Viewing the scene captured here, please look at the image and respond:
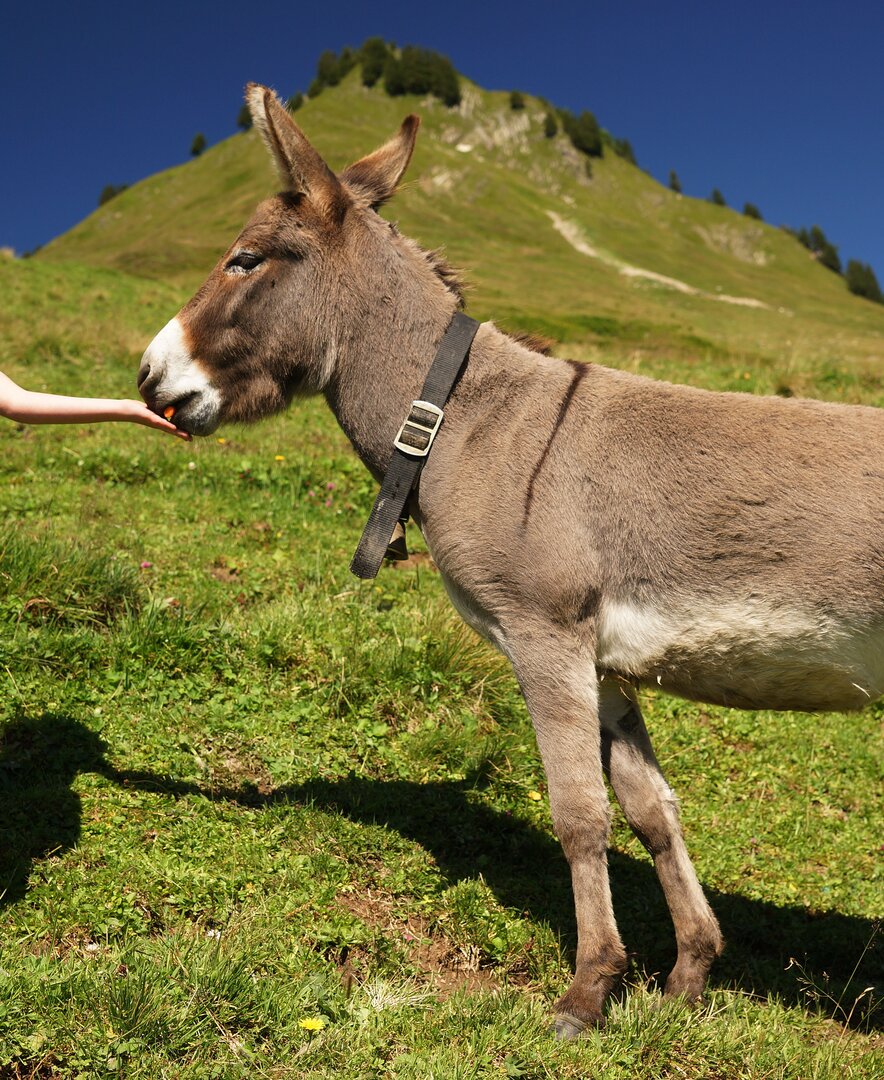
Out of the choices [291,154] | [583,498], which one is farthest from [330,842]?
[291,154]

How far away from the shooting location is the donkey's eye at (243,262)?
361cm

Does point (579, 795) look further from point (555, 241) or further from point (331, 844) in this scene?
point (555, 241)

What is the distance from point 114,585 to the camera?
5105mm

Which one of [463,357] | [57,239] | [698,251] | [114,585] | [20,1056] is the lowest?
[20,1056]

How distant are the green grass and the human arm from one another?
1.62m

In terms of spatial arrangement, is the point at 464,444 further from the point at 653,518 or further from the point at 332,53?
the point at 332,53

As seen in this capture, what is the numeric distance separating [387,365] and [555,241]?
7653cm

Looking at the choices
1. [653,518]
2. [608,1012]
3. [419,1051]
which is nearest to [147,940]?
[419,1051]

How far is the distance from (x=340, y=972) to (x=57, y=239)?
96380 mm

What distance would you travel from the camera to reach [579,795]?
3.19m

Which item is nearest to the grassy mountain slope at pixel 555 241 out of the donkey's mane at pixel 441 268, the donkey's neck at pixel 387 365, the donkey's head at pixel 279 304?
the donkey's mane at pixel 441 268

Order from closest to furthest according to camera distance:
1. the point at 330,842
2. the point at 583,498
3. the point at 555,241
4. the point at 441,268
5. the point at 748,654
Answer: the point at 748,654
the point at 583,498
the point at 441,268
the point at 330,842
the point at 555,241

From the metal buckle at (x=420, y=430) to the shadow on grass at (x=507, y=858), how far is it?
1853 mm

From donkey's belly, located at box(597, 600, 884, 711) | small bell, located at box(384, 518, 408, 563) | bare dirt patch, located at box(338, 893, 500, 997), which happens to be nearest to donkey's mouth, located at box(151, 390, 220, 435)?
small bell, located at box(384, 518, 408, 563)
